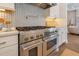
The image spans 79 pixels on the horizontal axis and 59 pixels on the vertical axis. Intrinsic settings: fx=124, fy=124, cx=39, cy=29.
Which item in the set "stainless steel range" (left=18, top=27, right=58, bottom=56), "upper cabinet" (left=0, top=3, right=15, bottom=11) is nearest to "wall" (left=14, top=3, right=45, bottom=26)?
"upper cabinet" (left=0, top=3, right=15, bottom=11)

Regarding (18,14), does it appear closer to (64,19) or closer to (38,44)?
(38,44)

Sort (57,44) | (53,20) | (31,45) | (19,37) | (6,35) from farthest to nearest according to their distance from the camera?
(57,44) < (53,20) < (31,45) < (19,37) < (6,35)

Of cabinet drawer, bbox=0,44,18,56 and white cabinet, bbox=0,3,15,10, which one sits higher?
white cabinet, bbox=0,3,15,10

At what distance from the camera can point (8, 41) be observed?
3.80 feet

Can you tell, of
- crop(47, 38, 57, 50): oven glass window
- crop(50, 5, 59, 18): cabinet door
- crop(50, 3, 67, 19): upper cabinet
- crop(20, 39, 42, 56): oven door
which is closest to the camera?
crop(20, 39, 42, 56): oven door

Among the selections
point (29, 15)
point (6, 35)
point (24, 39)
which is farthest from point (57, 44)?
point (6, 35)

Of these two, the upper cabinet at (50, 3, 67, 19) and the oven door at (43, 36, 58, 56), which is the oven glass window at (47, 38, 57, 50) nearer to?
the oven door at (43, 36, 58, 56)

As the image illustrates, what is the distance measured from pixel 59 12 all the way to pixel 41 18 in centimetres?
32

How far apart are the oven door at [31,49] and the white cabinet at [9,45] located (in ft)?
0.26

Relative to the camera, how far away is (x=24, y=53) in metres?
1.32

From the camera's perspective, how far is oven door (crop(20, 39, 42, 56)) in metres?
1.31

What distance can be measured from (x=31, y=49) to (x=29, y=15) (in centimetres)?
55

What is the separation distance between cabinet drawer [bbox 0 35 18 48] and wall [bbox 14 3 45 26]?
1.33 feet

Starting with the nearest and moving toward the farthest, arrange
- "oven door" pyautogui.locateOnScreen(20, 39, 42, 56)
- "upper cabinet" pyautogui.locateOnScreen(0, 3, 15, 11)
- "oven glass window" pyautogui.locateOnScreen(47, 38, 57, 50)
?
1. "oven door" pyautogui.locateOnScreen(20, 39, 42, 56)
2. "upper cabinet" pyautogui.locateOnScreen(0, 3, 15, 11)
3. "oven glass window" pyautogui.locateOnScreen(47, 38, 57, 50)
